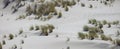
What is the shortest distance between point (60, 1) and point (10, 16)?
11.1ft

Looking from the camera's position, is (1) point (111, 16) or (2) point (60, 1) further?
(2) point (60, 1)

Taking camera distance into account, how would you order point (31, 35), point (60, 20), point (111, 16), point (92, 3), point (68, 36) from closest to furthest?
point (68, 36)
point (31, 35)
point (111, 16)
point (60, 20)
point (92, 3)

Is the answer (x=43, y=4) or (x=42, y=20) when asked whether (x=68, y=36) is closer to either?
(x=42, y=20)

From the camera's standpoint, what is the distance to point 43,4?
55.3 ft

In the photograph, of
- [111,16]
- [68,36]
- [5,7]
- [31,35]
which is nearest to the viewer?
[68,36]

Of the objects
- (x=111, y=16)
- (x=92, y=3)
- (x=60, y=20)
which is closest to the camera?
(x=111, y=16)

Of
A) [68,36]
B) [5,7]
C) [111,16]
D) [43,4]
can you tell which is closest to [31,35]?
[68,36]

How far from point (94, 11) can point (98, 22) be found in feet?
8.44

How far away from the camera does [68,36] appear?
10.1 meters

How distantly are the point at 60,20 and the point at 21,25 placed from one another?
2078 millimetres

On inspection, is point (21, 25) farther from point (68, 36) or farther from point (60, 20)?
point (68, 36)

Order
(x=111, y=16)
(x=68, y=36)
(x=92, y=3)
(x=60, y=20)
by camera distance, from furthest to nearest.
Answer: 1. (x=92, y=3)
2. (x=60, y=20)
3. (x=111, y=16)
4. (x=68, y=36)

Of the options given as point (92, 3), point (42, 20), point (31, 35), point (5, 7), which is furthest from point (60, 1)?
point (31, 35)

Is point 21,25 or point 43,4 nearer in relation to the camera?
point 21,25
